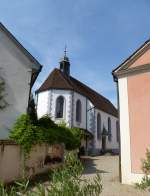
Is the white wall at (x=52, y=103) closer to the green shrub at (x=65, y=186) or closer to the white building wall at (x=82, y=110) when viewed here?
the white building wall at (x=82, y=110)

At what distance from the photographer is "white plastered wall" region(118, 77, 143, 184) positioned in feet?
36.3

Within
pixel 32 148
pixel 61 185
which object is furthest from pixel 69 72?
pixel 61 185

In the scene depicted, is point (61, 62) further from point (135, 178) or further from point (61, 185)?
point (61, 185)

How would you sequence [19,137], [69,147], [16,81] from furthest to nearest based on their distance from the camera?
[69,147] → [16,81] → [19,137]

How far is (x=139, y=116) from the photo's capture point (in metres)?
11.5

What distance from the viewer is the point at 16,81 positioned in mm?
13719

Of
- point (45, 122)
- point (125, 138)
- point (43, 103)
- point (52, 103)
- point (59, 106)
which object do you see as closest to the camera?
point (125, 138)

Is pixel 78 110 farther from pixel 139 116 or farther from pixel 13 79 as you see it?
pixel 139 116

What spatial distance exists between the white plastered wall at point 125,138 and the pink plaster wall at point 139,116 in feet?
0.57

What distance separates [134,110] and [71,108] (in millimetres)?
16815

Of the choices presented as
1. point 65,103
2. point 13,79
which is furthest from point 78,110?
point 13,79

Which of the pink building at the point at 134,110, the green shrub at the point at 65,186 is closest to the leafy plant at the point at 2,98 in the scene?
the pink building at the point at 134,110

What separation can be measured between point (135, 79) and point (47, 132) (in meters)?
5.36

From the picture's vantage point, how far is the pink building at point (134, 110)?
1108 centimetres
